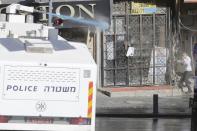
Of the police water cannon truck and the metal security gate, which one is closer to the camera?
the police water cannon truck

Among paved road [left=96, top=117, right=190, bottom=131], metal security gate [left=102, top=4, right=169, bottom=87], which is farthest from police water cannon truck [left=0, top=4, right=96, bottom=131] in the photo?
metal security gate [left=102, top=4, right=169, bottom=87]

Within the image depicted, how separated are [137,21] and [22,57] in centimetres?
1718

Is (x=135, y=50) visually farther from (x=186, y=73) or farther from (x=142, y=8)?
(x=186, y=73)

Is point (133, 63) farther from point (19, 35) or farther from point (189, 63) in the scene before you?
point (19, 35)

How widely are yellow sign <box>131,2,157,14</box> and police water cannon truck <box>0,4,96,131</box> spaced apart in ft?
54.5

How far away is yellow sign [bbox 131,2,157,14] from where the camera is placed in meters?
27.0

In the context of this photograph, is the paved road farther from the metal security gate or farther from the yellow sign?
the yellow sign

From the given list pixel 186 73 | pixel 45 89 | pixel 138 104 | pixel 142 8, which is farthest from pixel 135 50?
pixel 45 89

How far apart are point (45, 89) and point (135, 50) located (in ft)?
57.4

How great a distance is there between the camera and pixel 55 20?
17797mm

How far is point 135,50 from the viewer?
2738 cm

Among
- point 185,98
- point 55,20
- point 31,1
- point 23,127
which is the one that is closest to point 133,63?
point 185,98

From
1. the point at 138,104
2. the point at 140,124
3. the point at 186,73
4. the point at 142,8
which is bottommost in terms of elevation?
the point at 140,124

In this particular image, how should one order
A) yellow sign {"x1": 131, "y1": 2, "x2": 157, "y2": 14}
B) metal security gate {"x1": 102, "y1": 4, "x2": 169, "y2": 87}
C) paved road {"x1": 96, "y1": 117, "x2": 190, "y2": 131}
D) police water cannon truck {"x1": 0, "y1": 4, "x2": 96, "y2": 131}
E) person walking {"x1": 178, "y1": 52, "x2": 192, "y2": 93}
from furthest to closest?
1. metal security gate {"x1": 102, "y1": 4, "x2": 169, "y2": 87}
2. yellow sign {"x1": 131, "y1": 2, "x2": 157, "y2": 14}
3. person walking {"x1": 178, "y1": 52, "x2": 192, "y2": 93}
4. paved road {"x1": 96, "y1": 117, "x2": 190, "y2": 131}
5. police water cannon truck {"x1": 0, "y1": 4, "x2": 96, "y2": 131}
